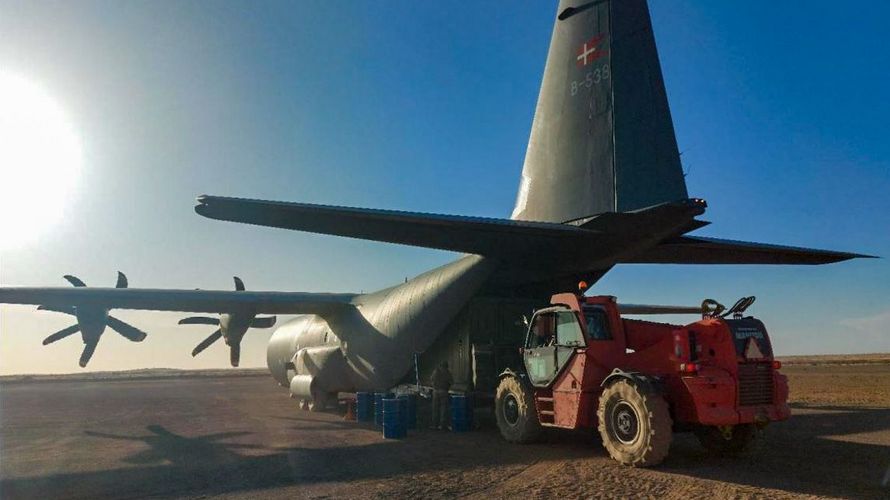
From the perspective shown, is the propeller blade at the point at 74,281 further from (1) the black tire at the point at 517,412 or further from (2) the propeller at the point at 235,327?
(1) the black tire at the point at 517,412

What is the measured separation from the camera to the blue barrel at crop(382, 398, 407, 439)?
12.8 metres

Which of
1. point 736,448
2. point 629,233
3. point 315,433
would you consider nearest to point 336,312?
point 315,433

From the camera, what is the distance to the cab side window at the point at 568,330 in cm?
1016

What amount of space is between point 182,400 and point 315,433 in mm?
15059

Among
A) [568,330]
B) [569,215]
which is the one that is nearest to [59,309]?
[569,215]

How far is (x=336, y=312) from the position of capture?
1977cm

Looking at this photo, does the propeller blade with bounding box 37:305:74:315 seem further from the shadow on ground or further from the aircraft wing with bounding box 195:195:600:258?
the aircraft wing with bounding box 195:195:600:258

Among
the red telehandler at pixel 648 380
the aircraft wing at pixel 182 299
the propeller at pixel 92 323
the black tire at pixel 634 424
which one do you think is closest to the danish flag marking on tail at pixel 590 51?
the red telehandler at pixel 648 380

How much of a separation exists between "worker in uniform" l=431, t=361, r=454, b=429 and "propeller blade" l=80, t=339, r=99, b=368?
11.3m

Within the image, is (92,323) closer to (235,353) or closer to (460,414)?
(235,353)

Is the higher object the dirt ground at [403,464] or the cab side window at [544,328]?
the cab side window at [544,328]

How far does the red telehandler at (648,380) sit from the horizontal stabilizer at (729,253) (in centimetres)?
273

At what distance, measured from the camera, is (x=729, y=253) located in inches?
513

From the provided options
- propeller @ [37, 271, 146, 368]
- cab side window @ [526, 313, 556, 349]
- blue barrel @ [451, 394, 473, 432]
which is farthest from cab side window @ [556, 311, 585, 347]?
propeller @ [37, 271, 146, 368]
